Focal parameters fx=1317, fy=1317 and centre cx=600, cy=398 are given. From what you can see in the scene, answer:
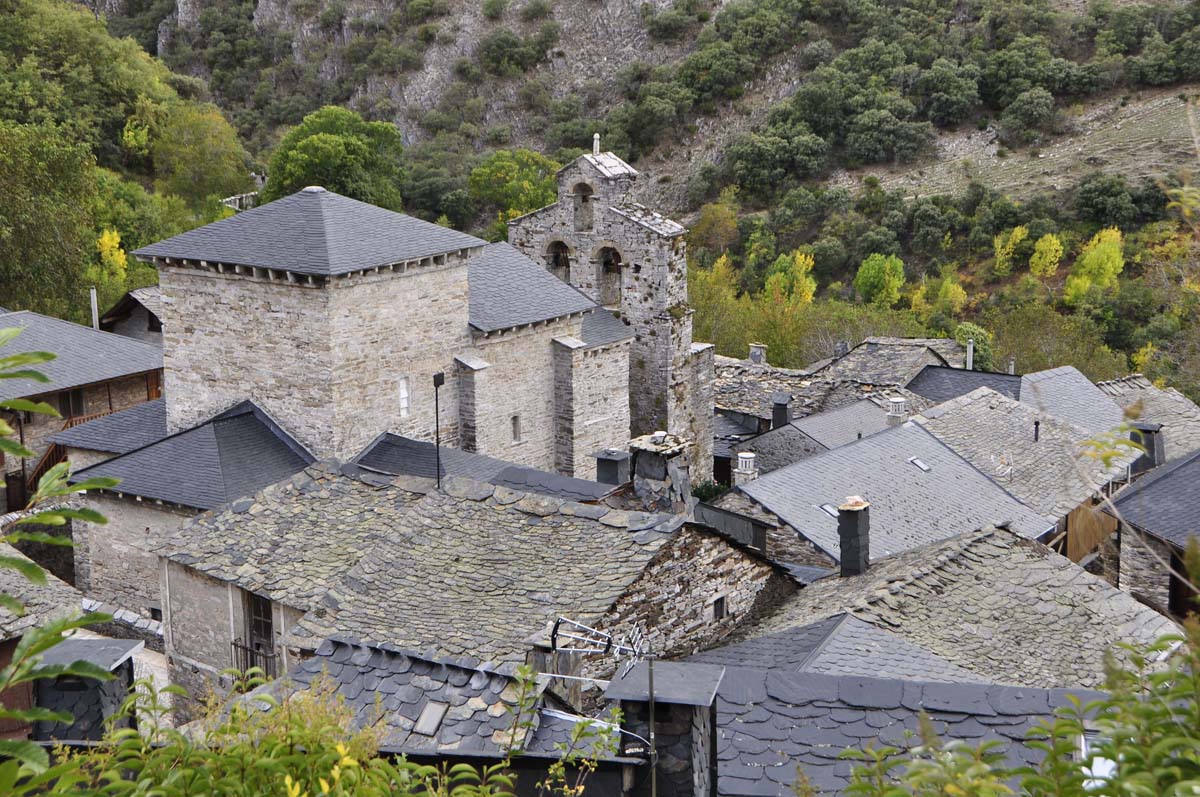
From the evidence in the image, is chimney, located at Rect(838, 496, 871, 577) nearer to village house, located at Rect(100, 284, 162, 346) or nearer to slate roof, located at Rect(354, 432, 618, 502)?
slate roof, located at Rect(354, 432, 618, 502)

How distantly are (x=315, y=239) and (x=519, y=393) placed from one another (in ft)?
16.3

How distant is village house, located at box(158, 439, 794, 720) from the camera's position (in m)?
13.1

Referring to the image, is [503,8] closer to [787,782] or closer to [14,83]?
[14,83]

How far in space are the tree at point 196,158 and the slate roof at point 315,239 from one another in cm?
3698

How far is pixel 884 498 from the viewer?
2048cm

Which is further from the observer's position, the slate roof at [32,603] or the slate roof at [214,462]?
the slate roof at [214,462]

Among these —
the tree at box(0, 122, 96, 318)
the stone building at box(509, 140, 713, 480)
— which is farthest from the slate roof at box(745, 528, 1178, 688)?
the tree at box(0, 122, 96, 318)

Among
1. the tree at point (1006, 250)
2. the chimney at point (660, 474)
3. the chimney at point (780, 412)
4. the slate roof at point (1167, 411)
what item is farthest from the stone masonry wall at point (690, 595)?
the tree at point (1006, 250)

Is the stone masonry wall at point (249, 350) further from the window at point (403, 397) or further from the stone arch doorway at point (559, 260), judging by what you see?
the stone arch doorway at point (559, 260)

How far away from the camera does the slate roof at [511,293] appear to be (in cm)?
2281

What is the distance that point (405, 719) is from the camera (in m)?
10.8

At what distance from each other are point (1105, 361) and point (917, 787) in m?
45.0

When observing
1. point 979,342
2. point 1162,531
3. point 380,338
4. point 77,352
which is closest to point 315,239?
point 380,338

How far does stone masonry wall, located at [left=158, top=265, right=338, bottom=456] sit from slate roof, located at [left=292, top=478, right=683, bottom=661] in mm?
4708
